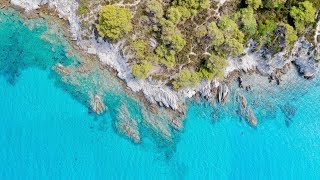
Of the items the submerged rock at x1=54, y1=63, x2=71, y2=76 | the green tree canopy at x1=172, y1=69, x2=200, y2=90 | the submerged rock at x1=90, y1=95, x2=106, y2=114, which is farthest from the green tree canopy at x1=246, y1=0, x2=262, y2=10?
the submerged rock at x1=54, y1=63, x2=71, y2=76

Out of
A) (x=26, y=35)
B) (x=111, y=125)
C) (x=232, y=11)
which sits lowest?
(x=111, y=125)

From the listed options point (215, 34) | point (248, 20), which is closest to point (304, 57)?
point (248, 20)

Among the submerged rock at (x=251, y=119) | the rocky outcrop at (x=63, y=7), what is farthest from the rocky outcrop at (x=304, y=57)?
the rocky outcrop at (x=63, y=7)

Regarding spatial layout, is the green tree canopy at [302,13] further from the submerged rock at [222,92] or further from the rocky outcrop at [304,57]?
the submerged rock at [222,92]

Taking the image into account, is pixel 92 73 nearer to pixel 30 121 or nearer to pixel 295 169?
pixel 30 121

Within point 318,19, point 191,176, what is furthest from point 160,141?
point 318,19

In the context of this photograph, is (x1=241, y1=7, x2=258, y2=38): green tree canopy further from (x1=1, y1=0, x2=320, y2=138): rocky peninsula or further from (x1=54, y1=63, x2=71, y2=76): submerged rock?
(x1=54, y1=63, x2=71, y2=76): submerged rock

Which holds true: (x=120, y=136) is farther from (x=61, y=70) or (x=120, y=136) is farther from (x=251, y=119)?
(x=251, y=119)
